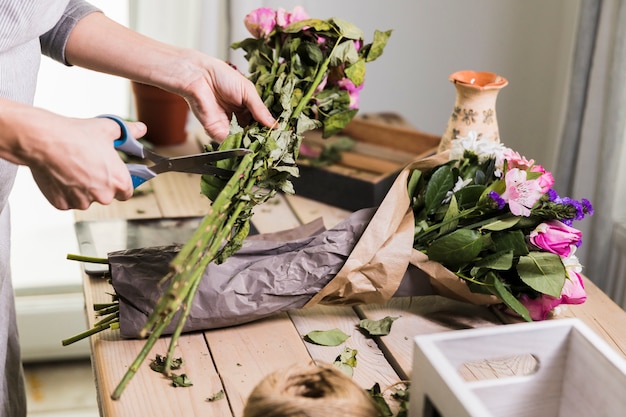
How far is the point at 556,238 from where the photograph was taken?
3.42ft

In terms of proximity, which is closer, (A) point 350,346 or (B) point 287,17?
(A) point 350,346

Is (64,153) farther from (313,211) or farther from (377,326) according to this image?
(313,211)

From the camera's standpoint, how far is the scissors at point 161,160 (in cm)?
93

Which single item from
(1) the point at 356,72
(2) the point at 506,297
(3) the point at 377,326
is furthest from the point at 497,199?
(1) the point at 356,72

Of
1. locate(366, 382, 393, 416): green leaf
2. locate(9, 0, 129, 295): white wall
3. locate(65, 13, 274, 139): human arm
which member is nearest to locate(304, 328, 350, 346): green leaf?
locate(366, 382, 393, 416): green leaf

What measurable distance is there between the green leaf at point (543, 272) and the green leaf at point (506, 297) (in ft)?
0.10

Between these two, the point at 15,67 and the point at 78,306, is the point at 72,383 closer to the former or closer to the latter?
the point at 78,306

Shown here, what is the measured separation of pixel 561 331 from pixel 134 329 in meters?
0.55

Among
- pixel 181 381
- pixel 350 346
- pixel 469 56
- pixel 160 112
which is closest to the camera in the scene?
pixel 181 381

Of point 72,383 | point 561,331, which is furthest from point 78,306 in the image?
point 561,331

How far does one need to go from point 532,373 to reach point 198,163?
1.64 ft

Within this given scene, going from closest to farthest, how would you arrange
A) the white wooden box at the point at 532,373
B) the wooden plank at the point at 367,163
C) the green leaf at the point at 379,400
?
the white wooden box at the point at 532,373
the green leaf at the point at 379,400
the wooden plank at the point at 367,163

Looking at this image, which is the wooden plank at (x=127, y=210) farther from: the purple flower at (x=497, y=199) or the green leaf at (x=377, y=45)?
the purple flower at (x=497, y=199)

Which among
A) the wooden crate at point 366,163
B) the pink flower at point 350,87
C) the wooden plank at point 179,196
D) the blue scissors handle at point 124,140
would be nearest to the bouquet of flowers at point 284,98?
the pink flower at point 350,87
